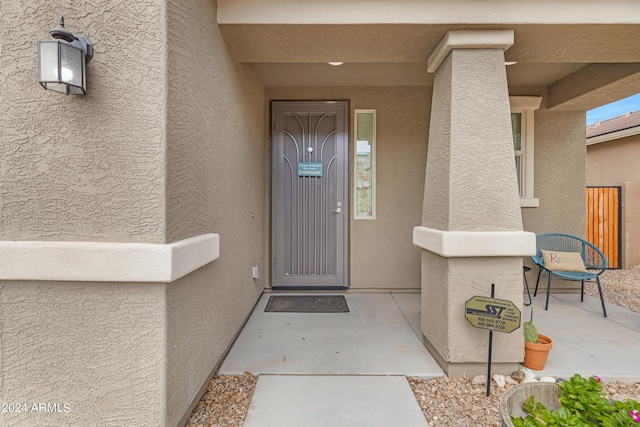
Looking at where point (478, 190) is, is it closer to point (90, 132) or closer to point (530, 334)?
point (530, 334)

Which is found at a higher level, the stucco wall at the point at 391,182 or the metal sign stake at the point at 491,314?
the stucco wall at the point at 391,182

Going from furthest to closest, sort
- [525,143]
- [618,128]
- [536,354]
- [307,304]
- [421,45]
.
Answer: [618,128] → [525,143] → [307,304] → [421,45] → [536,354]

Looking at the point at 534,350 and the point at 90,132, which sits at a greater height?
the point at 90,132

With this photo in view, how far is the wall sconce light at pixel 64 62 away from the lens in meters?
1.24

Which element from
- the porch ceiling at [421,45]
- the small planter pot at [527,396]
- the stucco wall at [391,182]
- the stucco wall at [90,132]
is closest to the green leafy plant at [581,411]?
the small planter pot at [527,396]

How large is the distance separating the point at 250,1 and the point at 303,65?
1.29m

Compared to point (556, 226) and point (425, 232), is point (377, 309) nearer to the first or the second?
point (425, 232)

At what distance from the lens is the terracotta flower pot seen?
81.0 inches

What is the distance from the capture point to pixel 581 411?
1353 mm

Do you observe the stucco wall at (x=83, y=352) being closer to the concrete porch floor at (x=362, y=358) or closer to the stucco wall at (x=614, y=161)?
the concrete porch floor at (x=362, y=358)

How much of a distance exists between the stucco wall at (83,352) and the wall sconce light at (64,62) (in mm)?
950

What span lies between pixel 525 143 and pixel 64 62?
4.75 m

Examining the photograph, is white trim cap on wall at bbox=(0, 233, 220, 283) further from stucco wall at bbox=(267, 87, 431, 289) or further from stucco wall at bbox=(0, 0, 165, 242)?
stucco wall at bbox=(267, 87, 431, 289)

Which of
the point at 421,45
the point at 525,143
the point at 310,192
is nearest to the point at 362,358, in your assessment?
the point at 310,192
